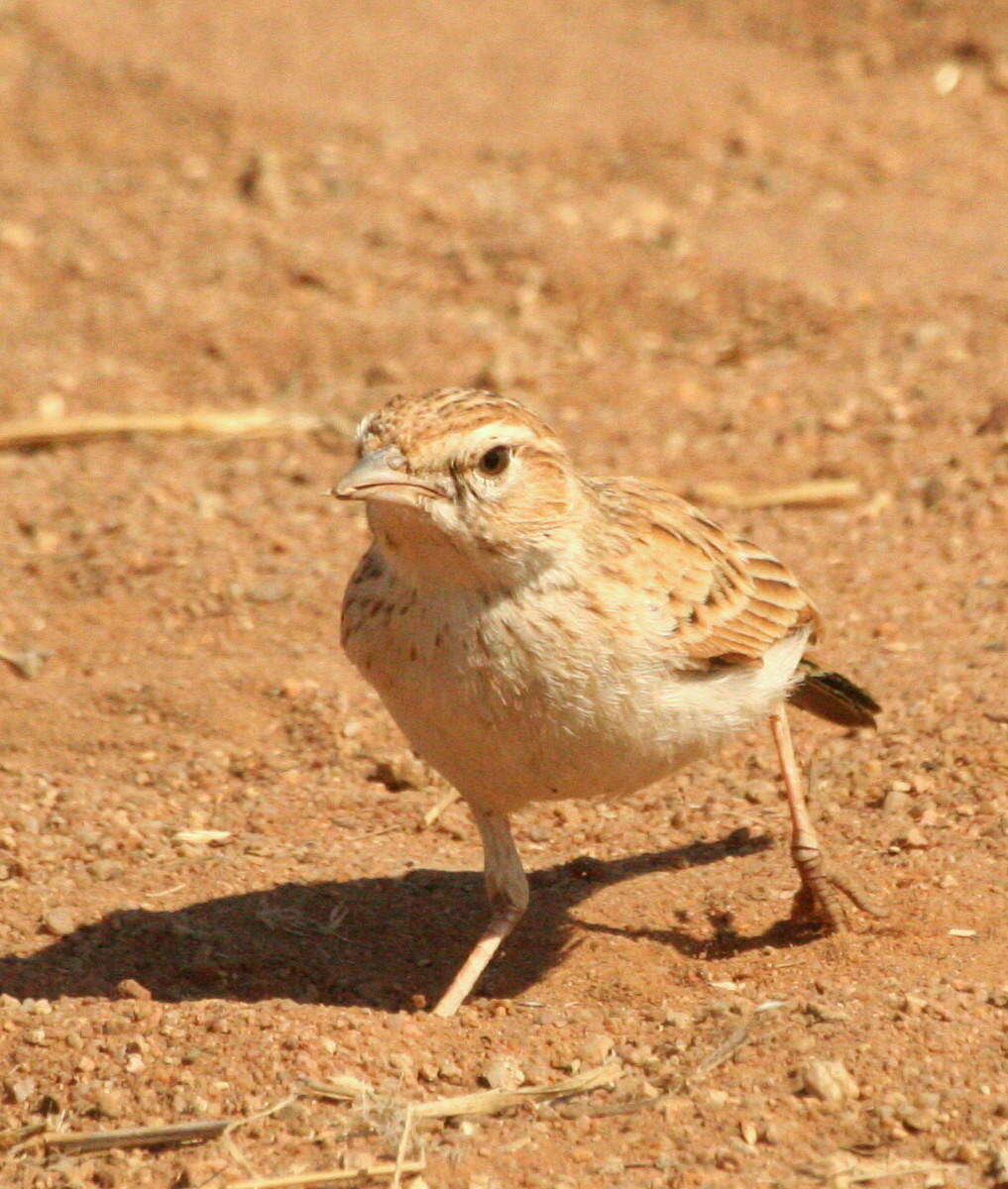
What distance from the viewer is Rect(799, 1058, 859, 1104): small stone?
4.85 metres

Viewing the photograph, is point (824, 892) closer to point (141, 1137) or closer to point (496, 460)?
point (496, 460)

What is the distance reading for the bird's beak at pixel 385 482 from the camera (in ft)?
15.8

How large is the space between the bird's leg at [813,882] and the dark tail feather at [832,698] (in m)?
0.32

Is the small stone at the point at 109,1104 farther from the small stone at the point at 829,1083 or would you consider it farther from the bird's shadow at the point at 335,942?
the small stone at the point at 829,1083

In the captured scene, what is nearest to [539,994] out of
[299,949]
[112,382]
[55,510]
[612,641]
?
[299,949]

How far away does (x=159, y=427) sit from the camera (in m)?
10.2

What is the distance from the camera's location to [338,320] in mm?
11297

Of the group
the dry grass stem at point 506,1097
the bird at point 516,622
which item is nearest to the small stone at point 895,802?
the bird at point 516,622

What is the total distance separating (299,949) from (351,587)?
1.31 m

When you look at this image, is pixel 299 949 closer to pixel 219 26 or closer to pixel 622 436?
pixel 622 436

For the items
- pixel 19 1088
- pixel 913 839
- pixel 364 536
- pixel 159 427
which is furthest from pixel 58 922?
pixel 159 427

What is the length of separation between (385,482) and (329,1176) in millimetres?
1651

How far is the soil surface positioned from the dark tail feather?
12.3 inches

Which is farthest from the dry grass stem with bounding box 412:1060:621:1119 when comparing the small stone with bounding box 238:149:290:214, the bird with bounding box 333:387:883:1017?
the small stone with bounding box 238:149:290:214
